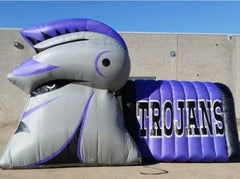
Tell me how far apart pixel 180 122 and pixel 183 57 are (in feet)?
30.0

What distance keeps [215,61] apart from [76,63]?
1091cm

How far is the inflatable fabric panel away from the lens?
4.64 metres

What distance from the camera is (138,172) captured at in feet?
13.1

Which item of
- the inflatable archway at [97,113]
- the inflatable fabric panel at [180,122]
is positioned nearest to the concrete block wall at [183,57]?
the inflatable fabric panel at [180,122]

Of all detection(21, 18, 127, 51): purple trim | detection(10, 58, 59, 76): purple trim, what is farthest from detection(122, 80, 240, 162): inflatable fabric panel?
detection(10, 58, 59, 76): purple trim

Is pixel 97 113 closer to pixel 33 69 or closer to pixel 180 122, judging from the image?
pixel 33 69

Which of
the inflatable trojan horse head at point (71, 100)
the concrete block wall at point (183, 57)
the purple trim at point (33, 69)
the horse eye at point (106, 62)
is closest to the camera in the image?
the inflatable trojan horse head at point (71, 100)

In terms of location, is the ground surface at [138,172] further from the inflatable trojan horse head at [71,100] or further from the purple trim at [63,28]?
the purple trim at [63,28]

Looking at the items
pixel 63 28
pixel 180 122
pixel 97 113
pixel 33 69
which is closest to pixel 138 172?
pixel 97 113

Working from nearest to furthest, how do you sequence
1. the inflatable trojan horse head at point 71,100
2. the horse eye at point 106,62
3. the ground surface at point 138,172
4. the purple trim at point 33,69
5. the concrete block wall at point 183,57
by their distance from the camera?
the ground surface at point 138,172 → the inflatable trojan horse head at point 71,100 → the purple trim at point 33,69 → the horse eye at point 106,62 → the concrete block wall at point 183,57

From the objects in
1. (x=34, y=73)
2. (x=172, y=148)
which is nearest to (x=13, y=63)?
(x=34, y=73)

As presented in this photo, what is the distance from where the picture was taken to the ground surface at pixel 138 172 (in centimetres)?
378

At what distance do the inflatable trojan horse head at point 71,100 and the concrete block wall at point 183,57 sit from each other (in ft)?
28.8

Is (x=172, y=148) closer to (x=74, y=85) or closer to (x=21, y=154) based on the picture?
(x=74, y=85)
